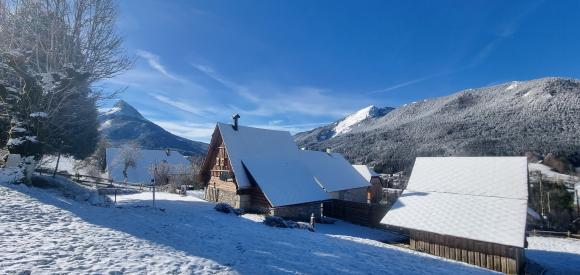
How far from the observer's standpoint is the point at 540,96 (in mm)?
134125

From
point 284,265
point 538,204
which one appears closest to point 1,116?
point 284,265

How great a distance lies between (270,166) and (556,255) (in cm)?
2312

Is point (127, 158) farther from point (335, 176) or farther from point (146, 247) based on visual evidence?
point (146, 247)

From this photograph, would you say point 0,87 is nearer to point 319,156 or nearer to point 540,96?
point 319,156

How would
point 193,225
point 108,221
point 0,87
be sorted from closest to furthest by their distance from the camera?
point 108,221 → point 193,225 → point 0,87

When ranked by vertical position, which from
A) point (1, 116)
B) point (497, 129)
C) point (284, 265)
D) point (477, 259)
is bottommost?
point (477, 259)

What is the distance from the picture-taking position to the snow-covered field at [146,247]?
7.82 metres

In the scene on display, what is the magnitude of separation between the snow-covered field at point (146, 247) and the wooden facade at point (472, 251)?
492cm

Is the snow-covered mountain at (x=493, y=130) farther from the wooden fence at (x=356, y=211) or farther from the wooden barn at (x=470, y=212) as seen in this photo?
the wooden barn at (x=470, y=212)

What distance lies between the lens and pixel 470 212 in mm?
19609

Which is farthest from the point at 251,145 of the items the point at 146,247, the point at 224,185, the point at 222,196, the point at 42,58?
the point at 146,247

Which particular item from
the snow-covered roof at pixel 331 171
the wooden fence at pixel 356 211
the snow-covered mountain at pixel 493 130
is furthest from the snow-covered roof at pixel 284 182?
the snow-covered mountain at pixel 493 130

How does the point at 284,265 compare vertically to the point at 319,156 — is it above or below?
below

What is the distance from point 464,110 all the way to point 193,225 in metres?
179
